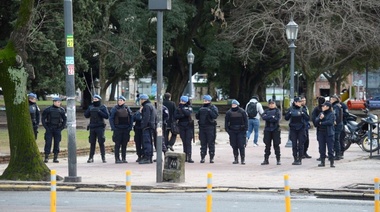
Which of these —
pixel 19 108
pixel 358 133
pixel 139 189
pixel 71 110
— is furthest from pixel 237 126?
pixel 19 108

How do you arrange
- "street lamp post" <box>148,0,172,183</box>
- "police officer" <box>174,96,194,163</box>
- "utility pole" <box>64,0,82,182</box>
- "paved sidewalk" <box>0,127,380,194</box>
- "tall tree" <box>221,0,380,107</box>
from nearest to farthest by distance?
"street lamp post" <box>148,0,172,183</box> → "paved sidewalk" <box>0,127,380,194</box> → "utility pole" <box>64,0,82,182</box> → "police officer" <box>174,96,194,163</box> → "tall tree" <box>221,0,380,107</box>

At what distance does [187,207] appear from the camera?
14.6 meters

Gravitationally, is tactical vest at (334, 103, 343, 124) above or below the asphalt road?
above

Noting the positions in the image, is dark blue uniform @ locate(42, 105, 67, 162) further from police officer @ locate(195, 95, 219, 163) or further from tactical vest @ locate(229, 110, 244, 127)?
tactical vest @ locate(229, 110, 244, 127)

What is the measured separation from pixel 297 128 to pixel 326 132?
84 centimetres

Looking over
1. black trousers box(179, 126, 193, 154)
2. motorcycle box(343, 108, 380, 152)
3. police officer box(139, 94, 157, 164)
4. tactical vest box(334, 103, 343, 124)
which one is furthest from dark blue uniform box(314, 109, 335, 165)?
motorcycle box(343, 108, 380, 152)

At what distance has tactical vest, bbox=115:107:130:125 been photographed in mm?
23938

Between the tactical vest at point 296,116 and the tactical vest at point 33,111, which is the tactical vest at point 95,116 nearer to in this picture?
the tactical vest at point 33,111

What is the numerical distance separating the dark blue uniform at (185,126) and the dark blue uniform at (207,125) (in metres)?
0.38

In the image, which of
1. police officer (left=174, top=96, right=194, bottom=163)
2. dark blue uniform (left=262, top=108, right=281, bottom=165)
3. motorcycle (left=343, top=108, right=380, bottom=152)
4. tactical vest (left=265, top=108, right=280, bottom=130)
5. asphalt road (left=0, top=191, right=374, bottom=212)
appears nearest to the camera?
asphalt road (left=0, top=191, right=374, bottom=212)

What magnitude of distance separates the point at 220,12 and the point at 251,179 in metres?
27.8

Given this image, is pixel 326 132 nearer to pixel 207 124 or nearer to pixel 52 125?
pixel 207 124

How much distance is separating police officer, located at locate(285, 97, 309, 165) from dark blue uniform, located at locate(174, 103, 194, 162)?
2.79m

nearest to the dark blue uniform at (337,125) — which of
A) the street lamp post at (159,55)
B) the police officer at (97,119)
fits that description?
the police officer at (97,119)
